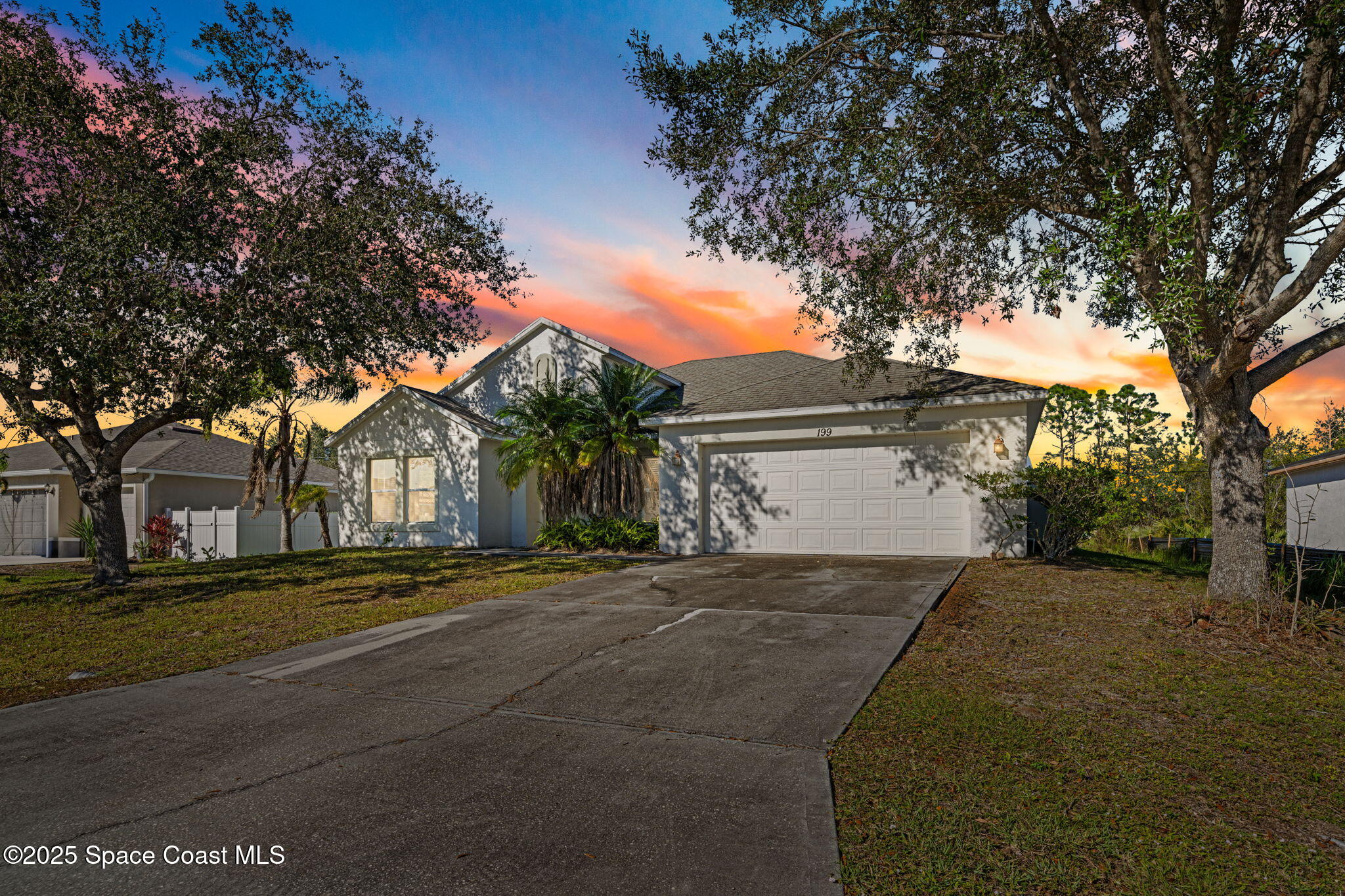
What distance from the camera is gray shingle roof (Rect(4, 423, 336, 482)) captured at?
2180 centimetres

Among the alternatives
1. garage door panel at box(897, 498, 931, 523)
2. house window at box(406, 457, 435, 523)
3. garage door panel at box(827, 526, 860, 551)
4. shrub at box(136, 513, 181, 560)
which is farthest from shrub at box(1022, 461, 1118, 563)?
shrub at box(136, 513, 181, 560)

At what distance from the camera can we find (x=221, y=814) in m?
3.32

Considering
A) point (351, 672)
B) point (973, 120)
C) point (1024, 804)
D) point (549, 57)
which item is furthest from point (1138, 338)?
point (549, 57)

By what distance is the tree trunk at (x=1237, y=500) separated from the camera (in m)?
7.16

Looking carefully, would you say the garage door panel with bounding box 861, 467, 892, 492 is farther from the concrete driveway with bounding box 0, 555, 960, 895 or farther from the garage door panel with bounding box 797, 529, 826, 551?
the concrete driveway with bounding box 0, 555, 960, 895

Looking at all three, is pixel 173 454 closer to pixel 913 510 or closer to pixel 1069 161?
pixel 913 510

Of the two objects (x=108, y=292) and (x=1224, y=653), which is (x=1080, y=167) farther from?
(x=108, y=292)

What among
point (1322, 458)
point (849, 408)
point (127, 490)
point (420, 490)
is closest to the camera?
point (849, 408)

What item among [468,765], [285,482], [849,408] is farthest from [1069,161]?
[285,482]

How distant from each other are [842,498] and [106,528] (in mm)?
13156

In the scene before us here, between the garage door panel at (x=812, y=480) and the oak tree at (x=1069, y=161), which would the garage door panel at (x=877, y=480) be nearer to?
the garage door panel at (x=812, y=480)

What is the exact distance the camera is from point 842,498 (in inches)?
523

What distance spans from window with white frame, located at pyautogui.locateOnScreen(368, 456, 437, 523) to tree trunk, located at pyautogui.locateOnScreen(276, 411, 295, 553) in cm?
237

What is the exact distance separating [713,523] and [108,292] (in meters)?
10.9
